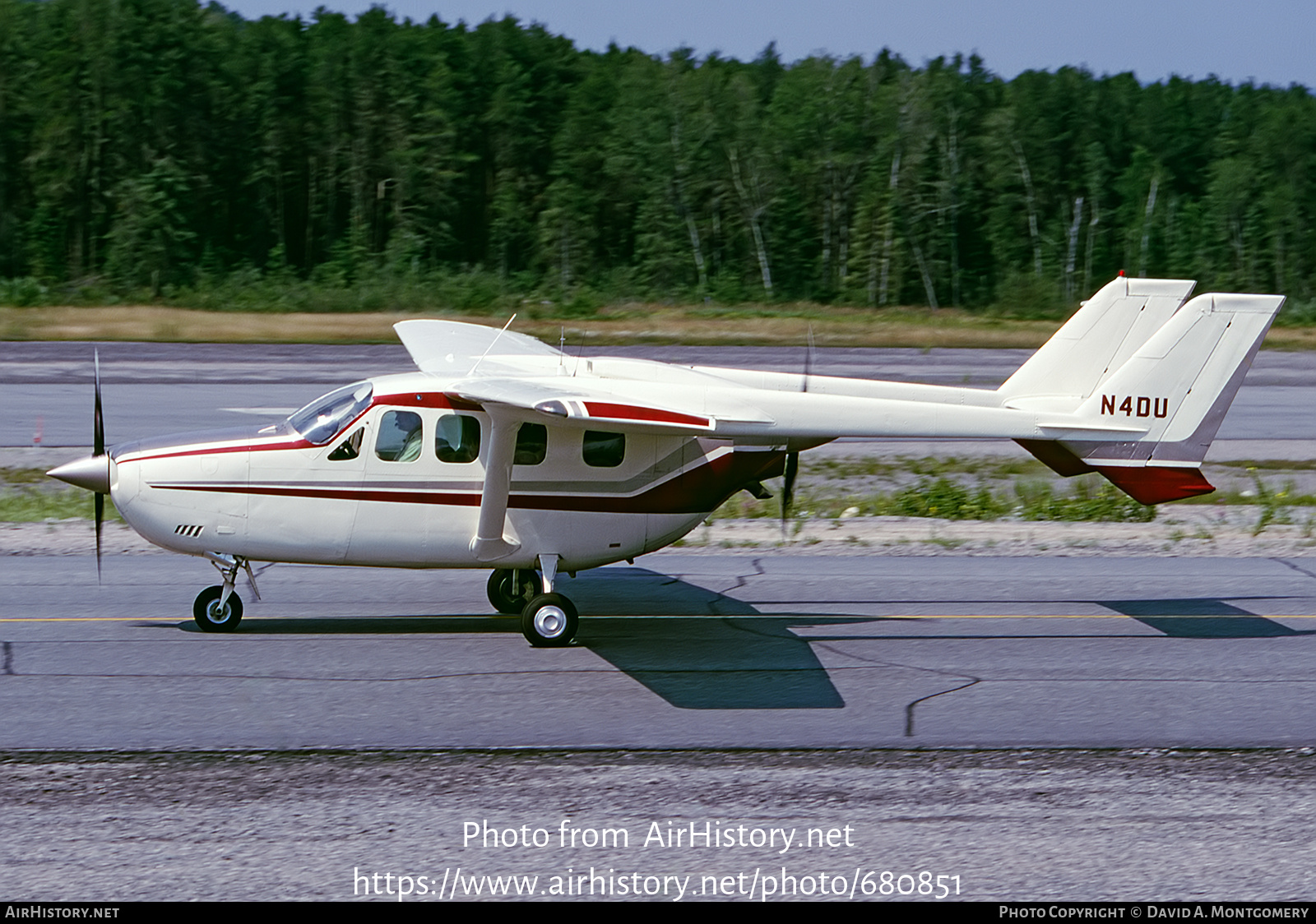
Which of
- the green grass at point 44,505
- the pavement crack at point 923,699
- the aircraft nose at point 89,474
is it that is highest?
the aircraft nose at point 89,474

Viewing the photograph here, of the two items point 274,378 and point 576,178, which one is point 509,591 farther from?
point 576,178

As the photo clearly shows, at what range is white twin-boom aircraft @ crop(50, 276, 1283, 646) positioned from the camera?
10.9m

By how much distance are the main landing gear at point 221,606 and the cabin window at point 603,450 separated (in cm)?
304

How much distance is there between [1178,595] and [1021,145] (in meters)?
78.4

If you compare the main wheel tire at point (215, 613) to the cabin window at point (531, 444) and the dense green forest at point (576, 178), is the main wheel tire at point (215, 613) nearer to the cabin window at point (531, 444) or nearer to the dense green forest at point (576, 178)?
the cabin window at point (531, 444)

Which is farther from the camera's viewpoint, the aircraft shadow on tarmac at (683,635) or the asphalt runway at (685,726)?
the aircraft shadow on tarmac at (683,635)

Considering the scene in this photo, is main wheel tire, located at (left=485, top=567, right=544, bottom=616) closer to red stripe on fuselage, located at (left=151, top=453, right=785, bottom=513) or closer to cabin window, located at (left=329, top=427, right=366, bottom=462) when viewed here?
red stripe on fuselage, located at (left=151, top=453, right=785, bottom=513)

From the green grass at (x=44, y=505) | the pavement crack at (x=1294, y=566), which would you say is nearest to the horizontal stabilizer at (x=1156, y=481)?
the pavement crack at (x=1294, y=566)

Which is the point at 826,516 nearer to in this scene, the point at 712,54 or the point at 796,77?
the point at 796,77

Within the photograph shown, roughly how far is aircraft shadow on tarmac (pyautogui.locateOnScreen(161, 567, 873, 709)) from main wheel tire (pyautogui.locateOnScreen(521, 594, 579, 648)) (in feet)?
0.95

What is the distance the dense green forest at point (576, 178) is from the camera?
2876 inches

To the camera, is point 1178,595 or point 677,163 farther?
point 677,163

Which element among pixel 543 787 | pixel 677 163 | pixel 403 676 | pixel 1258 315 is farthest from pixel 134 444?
pixel 677 163

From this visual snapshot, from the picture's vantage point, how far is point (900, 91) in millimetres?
81750
